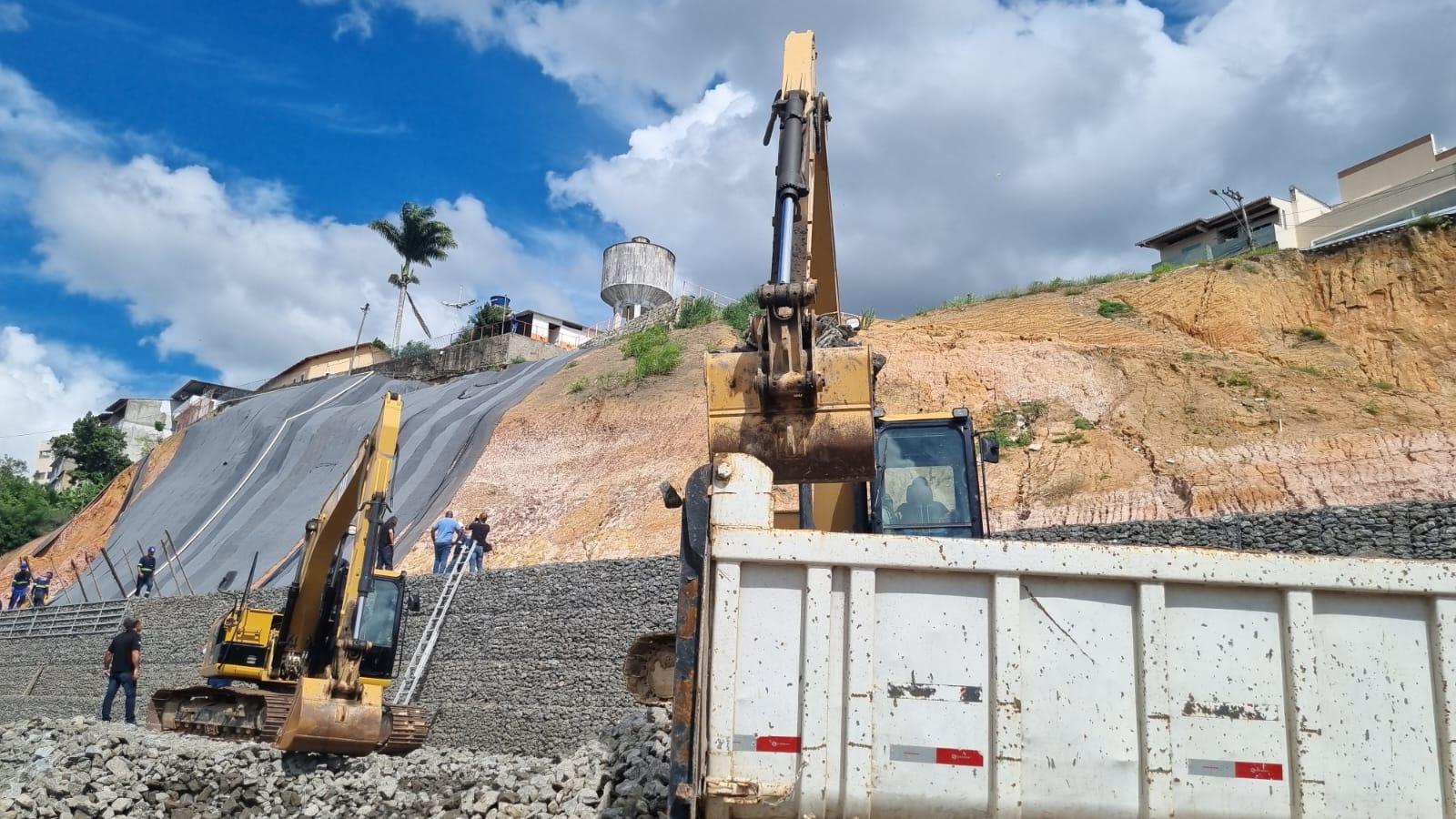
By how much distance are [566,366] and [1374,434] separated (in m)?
23.3

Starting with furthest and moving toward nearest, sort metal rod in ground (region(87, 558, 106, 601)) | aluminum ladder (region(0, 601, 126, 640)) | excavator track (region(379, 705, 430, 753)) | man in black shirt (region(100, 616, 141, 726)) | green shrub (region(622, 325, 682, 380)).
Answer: green shrub (region(622, 325, 682, 380)) < metal rod in ground (region(87, 558, 106, 601)) < aluminum ladder (region(0, 601, 126, 640)) < man in black shirt (region(100, 616, 141, 726)) < excavator track (region(379, 705, 430, 753))

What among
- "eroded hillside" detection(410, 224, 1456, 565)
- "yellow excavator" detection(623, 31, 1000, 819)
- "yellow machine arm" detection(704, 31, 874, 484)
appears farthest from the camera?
"eroded hillside" detection(410, 224, 1456, 565)

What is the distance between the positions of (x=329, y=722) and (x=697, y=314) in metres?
26.4

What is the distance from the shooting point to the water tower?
157 ft

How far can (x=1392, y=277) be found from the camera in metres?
23.5

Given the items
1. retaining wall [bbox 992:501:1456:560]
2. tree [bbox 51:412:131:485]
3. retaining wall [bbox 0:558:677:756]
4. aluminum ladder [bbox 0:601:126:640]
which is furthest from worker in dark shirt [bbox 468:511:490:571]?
tree [bbox 51:412:131:485]

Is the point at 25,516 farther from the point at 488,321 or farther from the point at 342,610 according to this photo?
the point at 342,610

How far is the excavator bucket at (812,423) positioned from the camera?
5.34m

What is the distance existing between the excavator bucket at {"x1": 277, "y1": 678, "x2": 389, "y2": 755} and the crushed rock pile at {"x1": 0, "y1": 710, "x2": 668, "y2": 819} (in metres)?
0.25

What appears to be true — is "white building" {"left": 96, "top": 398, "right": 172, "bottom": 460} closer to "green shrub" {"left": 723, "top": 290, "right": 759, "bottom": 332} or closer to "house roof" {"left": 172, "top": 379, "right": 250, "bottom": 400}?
"house roof" {"left": 172, "top": 379, "right": 250, "bottom": 400}

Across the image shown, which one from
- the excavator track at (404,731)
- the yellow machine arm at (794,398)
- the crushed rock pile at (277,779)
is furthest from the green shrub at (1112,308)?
the yellow machine arm at (794,398)

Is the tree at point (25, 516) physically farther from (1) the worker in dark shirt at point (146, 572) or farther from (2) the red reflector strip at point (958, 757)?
(2) the red reflector strip at point (958, 757)

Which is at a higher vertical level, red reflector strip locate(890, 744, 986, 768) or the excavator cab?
the excavator cab

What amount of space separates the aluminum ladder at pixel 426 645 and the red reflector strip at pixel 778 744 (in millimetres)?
13001
